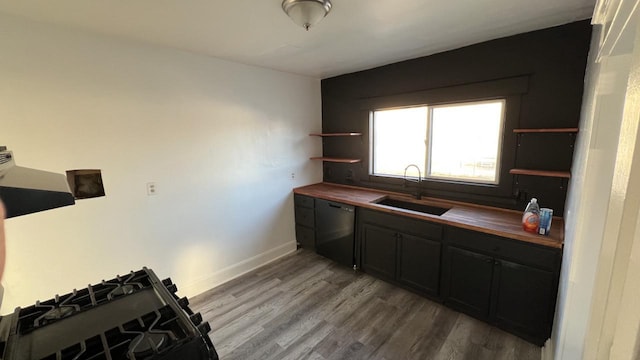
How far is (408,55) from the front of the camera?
271 cm

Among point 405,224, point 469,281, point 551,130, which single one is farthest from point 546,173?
point 405,224

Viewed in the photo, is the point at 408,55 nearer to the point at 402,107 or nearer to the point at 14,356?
the point at 402,107

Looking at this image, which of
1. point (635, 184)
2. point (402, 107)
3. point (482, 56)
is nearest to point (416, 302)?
point (402, 107)

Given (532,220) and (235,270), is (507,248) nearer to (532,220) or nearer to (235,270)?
(532,220)

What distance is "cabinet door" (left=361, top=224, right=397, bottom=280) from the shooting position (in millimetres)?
2715

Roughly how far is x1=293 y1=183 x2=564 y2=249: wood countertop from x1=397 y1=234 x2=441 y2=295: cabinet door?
0.26 meters

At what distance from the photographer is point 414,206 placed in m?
2.96

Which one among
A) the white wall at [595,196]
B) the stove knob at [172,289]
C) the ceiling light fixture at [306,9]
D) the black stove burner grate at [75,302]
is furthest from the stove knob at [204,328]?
the ceiling light fixture at [306,9]

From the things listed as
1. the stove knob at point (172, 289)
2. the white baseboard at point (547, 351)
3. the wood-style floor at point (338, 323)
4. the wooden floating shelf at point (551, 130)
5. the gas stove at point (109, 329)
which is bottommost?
the wood-style floor at point (338, 323)

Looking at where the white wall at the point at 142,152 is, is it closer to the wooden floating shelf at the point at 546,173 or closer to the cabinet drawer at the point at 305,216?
the cabinet drawer at the point at 305,216

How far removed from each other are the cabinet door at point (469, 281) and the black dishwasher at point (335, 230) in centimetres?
108

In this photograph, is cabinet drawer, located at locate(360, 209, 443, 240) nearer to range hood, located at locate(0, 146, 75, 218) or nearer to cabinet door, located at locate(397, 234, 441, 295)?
cabinet door, located at locate(397, 234, 441, 295)

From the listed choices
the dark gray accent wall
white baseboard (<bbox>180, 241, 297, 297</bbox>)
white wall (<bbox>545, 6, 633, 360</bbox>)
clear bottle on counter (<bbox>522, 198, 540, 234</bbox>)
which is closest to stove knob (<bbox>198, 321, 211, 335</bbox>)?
white wall (<bbox>545, 6, 633, 360</bbox>)

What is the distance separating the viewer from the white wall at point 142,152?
1855 millimetres
